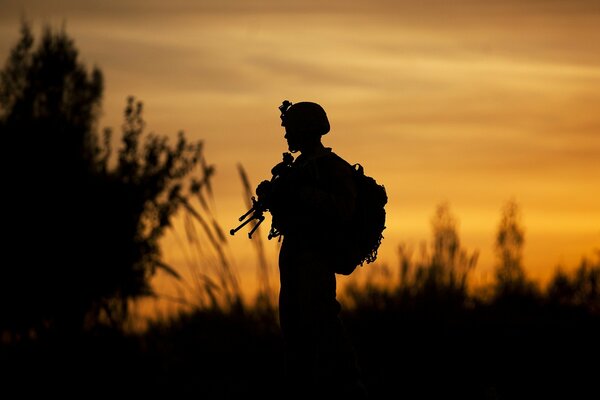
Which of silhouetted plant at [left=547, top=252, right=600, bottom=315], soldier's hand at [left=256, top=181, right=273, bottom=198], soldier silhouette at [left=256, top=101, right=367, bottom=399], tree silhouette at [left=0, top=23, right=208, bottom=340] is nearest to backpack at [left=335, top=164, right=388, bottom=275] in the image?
soldier silhouette at [left=256, top=101, right=367, bottom=399]

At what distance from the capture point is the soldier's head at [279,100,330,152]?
10352 millimetres

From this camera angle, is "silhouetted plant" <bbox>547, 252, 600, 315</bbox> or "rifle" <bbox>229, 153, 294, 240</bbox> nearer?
"rifle" <bbox>229, 153, 294, 240</bbox>

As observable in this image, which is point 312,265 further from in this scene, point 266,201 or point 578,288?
point 578,288

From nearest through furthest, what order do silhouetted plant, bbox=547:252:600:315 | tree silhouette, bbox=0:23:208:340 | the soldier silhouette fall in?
1. the soldier silhouette
2. silhouetted plant, bbox=547:252:600:315
3. tree silhouette, bbox=0:23:208:340

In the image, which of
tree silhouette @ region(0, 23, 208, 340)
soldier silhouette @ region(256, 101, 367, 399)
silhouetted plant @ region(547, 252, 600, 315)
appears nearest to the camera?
soldier silhouette @ region(256, 101, 367, 399)

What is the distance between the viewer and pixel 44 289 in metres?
28.0

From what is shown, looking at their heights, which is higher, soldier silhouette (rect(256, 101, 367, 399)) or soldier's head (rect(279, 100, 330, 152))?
soldier's head (rect(279, 100, 330, 152))

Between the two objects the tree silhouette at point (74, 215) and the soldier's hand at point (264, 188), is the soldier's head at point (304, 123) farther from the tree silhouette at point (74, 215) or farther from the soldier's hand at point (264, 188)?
the tree silhouette at point (74, 215)

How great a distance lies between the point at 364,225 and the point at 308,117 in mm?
1008

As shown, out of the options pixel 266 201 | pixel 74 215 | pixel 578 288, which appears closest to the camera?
pixel 266 201

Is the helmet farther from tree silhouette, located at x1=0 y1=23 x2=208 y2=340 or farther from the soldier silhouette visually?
tree silhouette, located at x1=0 y1=23 x2=208 y2=340

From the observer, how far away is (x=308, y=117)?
33.9 feet

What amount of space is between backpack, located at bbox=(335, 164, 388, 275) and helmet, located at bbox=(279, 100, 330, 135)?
1.55ft

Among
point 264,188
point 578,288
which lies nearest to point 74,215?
point 578,288
